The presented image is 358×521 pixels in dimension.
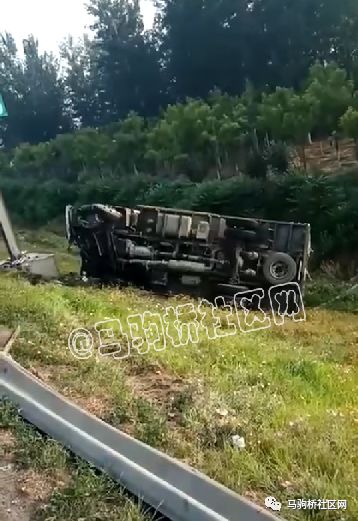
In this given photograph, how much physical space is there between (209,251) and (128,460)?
7.99 meters

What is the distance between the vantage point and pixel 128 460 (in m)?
2.97

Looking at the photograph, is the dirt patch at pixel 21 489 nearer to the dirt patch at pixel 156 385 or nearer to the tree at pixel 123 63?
the dirt patch at pixel 156 385

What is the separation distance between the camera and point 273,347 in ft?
21.1

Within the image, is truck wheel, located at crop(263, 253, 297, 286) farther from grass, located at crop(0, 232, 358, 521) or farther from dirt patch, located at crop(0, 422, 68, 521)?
dirt patch, located at crop(0, 422, 68, 521)

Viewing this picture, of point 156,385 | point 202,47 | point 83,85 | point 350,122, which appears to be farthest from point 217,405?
point 83,85

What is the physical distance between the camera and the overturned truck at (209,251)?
10.8 metres

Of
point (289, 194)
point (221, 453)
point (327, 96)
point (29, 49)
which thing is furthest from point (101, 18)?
point (221, 453)

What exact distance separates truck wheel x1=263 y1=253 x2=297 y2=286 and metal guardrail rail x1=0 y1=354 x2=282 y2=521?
7.38 m

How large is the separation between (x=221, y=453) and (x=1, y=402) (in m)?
1.24

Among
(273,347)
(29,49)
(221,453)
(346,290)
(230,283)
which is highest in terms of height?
(29,49)

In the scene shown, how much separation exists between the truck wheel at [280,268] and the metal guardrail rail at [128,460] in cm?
738

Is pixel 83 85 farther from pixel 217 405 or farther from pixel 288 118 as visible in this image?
pixel 217 405

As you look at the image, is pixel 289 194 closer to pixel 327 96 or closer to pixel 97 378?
pixel 327 96

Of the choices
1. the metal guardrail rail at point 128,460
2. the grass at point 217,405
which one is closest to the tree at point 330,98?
the grass at point 217,405
